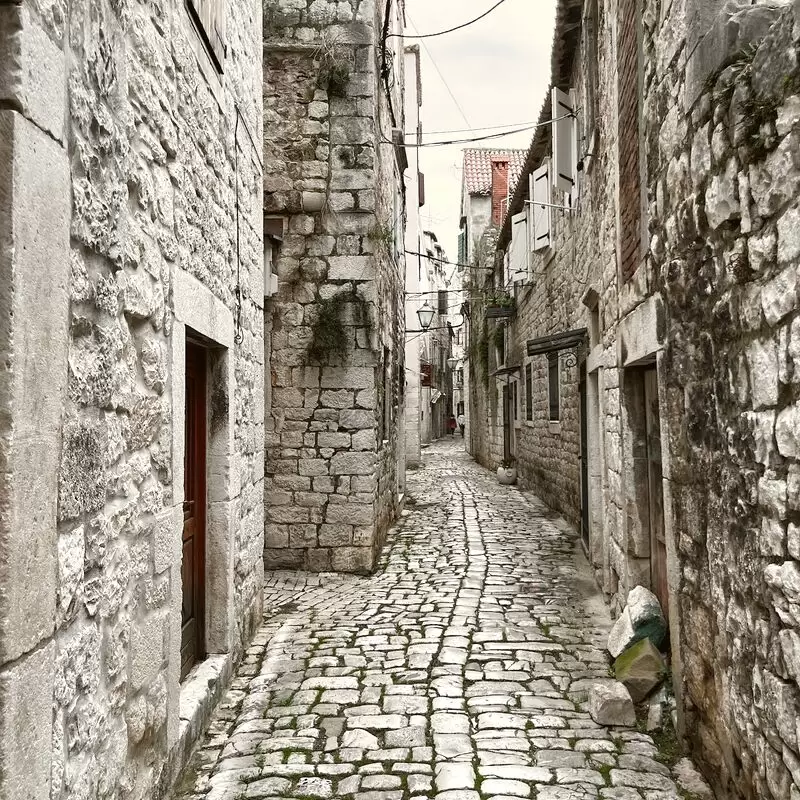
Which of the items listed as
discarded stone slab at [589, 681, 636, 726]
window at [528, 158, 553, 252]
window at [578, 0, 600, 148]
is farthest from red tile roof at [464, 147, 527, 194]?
discarded stone slab at [589, 681, 636, 726]

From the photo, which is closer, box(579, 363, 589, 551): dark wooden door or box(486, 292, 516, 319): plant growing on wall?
box(579, 363, 589, 551): dark wooden door

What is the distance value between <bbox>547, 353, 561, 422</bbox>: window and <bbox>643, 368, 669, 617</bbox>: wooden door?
5360 mm

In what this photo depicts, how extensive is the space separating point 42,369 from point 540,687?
342 cm

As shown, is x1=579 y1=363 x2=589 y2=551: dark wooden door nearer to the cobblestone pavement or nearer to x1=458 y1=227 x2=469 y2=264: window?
the cobblestone pavement

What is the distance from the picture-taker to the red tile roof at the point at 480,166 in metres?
25.9

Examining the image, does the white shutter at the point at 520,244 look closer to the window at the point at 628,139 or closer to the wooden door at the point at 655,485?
the window at the point at 628,139

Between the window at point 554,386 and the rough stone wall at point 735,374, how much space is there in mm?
6645

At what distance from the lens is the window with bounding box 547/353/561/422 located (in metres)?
10.2

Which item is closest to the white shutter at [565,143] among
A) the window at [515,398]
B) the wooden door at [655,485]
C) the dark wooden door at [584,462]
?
the dark wooden door at [584,462]

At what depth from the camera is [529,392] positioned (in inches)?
503

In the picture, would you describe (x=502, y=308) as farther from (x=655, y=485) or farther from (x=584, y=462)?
(x=655, y=485)

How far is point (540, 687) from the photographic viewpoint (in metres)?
4.10

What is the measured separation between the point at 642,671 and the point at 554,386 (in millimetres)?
6925

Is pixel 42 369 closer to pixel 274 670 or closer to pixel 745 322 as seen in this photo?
pixel 745 322
